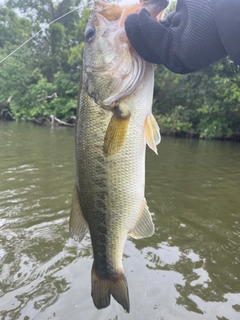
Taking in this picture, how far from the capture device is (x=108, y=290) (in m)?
1.84

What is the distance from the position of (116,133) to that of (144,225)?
57 cm

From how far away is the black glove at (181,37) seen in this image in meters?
1.43

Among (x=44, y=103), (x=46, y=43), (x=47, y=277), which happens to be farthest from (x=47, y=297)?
(x=46, y=43)

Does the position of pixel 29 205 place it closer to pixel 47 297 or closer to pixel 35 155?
pixel 47 297

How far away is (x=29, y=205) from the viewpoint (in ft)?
16.9

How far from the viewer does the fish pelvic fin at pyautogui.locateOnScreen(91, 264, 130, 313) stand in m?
1.81

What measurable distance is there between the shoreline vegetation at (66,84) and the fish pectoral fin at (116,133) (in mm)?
14666

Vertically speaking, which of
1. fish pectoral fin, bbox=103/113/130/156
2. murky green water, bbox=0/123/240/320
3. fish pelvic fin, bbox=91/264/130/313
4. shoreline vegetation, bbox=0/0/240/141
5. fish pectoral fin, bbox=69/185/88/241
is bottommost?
murky green water, bbox=0/123/240/320

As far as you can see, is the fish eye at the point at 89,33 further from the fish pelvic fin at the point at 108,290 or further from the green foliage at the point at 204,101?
the green foliage at the point at 204,101

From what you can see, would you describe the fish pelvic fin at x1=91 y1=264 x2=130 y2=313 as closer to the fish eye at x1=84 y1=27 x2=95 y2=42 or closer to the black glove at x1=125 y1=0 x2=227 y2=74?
the black glove at x1=125 y1=0 x2=227 y2=74

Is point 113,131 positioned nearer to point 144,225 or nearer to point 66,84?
point 144,225

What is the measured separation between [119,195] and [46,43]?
31591 millimetres

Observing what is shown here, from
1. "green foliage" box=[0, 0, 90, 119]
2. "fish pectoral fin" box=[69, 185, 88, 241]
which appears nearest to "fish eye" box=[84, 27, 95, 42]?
"fish pectoral fin" box=[69, 185, 88, 241]

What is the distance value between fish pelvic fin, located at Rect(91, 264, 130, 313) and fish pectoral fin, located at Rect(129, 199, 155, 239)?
0.28m
